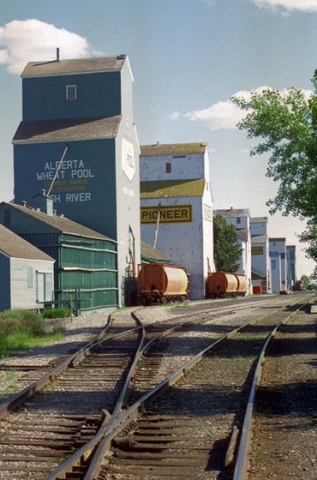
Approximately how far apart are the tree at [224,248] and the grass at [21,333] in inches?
2099

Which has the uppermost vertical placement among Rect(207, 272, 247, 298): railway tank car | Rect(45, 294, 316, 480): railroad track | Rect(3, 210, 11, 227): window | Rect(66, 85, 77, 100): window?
Rect(66, 85, 77, 100): window

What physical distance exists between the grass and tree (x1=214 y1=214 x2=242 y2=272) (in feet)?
175

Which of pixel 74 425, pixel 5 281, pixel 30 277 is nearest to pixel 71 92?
pixel 30 277

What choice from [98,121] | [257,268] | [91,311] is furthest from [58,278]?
[257,268]

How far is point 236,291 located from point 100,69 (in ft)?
94.5

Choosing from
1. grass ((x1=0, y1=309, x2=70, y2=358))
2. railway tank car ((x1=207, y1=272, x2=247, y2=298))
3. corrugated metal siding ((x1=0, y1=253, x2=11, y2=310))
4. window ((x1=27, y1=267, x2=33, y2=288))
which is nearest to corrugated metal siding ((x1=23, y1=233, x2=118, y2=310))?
window ((x1=27, y1=267, x2=33, y2=288))

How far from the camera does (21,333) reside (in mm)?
22938

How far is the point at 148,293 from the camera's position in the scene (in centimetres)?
4484

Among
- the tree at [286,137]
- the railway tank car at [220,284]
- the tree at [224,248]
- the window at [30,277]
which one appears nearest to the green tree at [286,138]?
the tree at [286,137]

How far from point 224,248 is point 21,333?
58.2 metres

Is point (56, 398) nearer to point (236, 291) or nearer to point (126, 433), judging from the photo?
point (126, 433)

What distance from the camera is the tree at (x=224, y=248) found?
7981 centimetres

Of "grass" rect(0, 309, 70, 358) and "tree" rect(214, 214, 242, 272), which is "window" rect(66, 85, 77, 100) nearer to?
"grass" rect(0, 309, 70, 358)

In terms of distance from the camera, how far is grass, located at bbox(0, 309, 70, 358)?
1891cm
